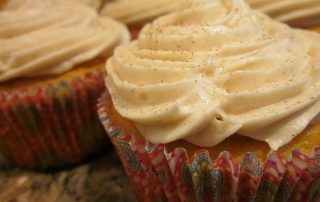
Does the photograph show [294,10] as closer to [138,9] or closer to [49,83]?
[138,9]

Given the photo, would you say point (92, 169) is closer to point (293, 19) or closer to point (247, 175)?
point (247, 175)

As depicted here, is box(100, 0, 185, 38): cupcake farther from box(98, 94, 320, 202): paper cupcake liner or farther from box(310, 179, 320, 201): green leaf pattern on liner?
box(310, 179, 320, 201): green leaf pattern on liner

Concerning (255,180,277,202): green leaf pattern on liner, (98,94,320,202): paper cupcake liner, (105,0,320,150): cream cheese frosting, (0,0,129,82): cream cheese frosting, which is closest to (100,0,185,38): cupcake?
(0,0,129,82): cream cheese frosting

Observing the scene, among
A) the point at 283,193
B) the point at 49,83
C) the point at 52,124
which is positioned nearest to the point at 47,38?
the point at 49,83

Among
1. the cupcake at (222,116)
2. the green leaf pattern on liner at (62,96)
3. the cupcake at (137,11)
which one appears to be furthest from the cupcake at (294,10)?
the green leaf pattern on liner at (62,96)

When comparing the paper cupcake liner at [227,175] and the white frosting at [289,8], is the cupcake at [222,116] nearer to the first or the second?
the paper cupcake liner at [227,175]
